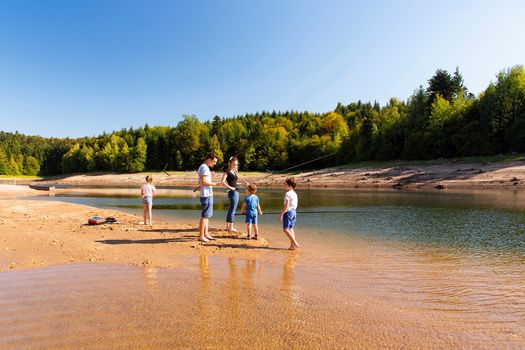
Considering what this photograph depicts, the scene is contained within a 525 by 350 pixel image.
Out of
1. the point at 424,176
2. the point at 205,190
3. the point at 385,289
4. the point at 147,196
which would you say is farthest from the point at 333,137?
the point at 385,289

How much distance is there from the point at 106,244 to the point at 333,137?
287 ft

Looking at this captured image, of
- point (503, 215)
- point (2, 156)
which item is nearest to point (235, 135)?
point (2, 156)

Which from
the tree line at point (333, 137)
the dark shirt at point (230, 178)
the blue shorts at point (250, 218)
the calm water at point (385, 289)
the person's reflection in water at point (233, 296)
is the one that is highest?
the tree line at point (333, 137)

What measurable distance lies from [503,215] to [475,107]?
50.8m

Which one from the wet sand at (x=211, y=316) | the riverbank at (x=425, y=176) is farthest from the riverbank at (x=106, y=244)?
the riverbank at (x=425, y=176)

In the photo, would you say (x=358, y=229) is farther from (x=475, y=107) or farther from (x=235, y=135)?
(x=235, y=135)

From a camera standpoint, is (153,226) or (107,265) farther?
(153,226)

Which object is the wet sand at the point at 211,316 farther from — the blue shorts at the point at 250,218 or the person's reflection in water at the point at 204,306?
Answer: the blue shorts at the point at 250,218

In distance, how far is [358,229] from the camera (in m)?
13.5

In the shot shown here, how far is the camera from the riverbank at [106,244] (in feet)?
26.0

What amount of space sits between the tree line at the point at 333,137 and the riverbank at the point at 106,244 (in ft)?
176

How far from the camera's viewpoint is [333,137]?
306ft

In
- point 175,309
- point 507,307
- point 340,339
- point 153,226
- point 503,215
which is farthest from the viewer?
point 503,215

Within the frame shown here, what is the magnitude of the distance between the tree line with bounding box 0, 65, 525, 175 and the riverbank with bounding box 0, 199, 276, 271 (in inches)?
2118
